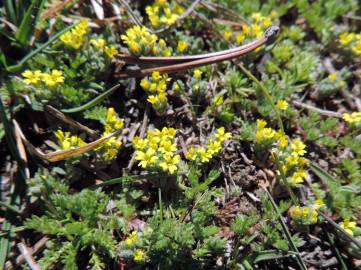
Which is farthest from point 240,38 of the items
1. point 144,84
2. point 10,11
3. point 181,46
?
point 10,11

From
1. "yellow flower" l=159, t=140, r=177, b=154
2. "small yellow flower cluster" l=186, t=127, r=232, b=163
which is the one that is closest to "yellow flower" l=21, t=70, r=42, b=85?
"yellow flower" l=159, t=140, r=177, b=154

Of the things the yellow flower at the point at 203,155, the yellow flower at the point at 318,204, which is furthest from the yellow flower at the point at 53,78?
the yellow flower at the point at 318,204

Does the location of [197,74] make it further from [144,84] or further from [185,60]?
[144,84]

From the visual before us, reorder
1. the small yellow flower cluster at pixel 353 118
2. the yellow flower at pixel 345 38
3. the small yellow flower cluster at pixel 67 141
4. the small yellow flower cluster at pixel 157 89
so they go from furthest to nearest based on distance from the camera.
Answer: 1. the yellow flower at pixel 345 38
2. the small yellow flower cluster at pixel 353 118
3. the small yellow flower cluster at pixel 157 89
4. the small yellow flower cluster at pixel 67 141

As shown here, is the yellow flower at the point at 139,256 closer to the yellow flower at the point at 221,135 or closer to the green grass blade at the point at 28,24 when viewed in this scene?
the yellow flower at the point at 221,135

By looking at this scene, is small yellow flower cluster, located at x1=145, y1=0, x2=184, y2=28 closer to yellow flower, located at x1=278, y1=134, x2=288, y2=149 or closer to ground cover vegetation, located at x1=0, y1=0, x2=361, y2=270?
ground cover vegetation, located at x1=0, y1=0, x2=361, y2=270
